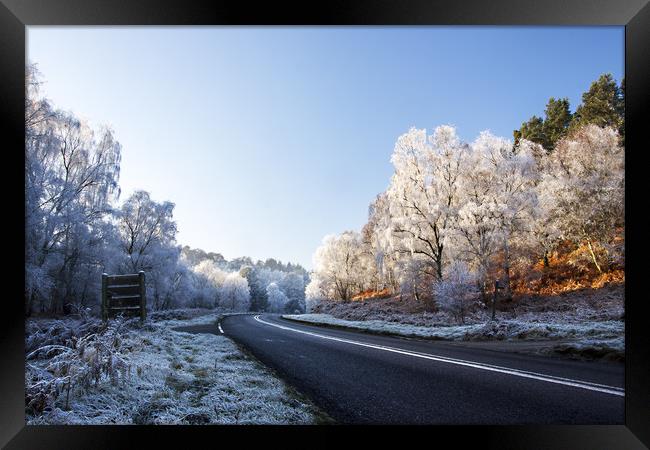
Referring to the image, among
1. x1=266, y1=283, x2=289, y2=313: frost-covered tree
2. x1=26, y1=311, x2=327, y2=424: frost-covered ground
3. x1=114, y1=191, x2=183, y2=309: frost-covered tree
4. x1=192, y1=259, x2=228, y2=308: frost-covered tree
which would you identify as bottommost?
x1=266, y1=283, x2=289, y2=313: frost-covered tree

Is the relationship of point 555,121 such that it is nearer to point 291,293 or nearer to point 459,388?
point 459,388

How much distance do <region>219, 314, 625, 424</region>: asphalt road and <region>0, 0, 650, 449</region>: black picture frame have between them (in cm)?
52

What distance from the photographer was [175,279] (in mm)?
14133

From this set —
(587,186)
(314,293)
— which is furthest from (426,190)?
(314,293)

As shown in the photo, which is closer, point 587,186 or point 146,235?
point 587,186

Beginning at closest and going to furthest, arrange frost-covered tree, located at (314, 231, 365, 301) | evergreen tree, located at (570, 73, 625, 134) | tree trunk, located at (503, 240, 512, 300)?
evergreen tree, located at (570, 73, 625, 134) < tree trunk, located at (503, 240, 512, 300) < frost-covered tree, located at (314, 231, 365, 301)

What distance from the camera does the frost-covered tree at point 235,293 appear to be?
22.9m

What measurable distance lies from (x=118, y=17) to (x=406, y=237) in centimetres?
1026

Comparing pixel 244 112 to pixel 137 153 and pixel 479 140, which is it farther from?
pixel 479 140

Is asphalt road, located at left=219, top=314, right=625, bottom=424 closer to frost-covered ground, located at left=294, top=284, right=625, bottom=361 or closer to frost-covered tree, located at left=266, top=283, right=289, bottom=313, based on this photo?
frost-covered ground, located at left=294, top=284, right=625, bottom=361

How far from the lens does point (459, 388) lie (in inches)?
133

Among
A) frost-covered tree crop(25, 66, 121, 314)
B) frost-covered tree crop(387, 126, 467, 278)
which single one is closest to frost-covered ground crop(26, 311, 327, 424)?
frost-covered tree crop(25, 66, 121, 314)

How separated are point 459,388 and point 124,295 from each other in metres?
6.57

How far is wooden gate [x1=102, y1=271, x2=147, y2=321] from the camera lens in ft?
21.6
